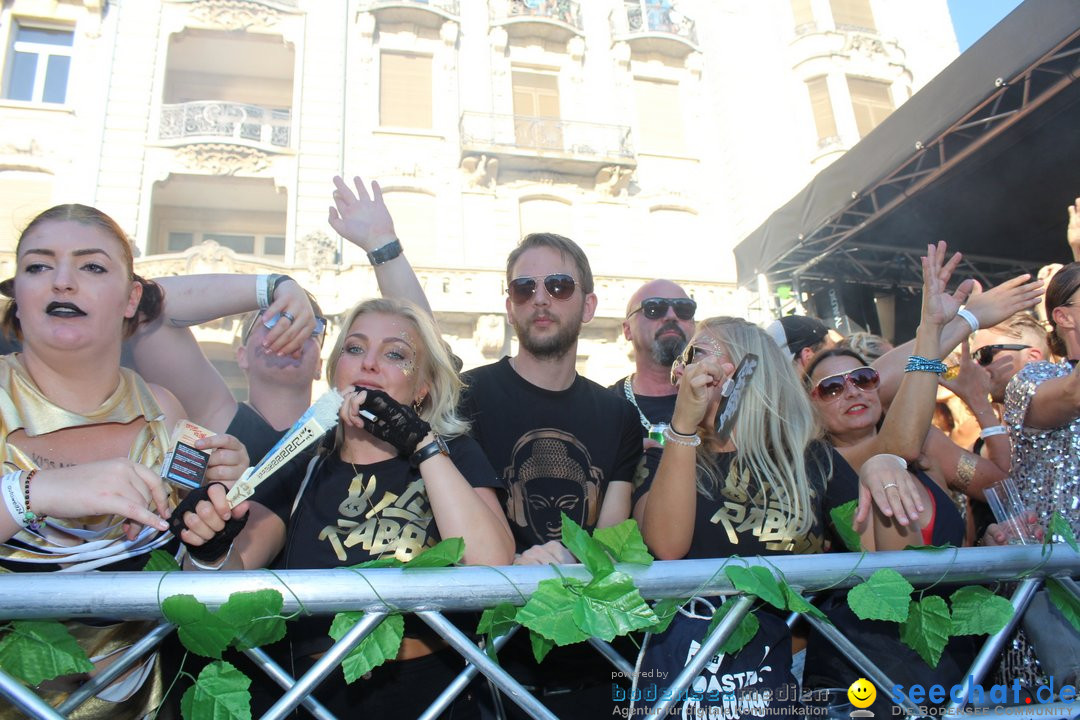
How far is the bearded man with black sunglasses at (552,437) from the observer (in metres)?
2.00

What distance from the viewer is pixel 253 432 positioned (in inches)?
92.8

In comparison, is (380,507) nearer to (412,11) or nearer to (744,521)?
(744,521)

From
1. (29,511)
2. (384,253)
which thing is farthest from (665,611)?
(384,253)

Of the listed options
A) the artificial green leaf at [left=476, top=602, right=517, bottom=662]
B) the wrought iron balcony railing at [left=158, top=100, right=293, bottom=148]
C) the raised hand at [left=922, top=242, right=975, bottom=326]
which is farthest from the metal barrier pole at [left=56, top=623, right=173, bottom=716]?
the wrought iron balcony railing at [left=158, top=100, right=293, bottom=148]

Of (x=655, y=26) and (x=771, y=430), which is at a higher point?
(x=655, y=26)

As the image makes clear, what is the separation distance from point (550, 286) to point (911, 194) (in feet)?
21.7

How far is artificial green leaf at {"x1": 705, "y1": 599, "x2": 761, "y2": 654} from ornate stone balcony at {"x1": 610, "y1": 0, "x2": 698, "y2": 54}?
17.1m

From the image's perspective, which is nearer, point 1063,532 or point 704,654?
point 704,654

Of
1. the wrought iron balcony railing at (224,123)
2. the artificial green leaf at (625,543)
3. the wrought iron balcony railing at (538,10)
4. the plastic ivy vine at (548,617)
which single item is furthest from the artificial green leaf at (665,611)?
the wrought iron balcony railing at (538,10)

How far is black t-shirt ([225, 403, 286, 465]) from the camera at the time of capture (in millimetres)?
2299

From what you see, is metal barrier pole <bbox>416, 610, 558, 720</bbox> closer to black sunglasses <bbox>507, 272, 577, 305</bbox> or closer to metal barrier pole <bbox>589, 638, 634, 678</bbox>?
metal barrier pole <bbox>589, 638, 634, 678</bbox>

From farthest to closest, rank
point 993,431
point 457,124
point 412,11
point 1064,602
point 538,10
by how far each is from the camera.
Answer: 1. point 538,10
2. point 412,11
3. point 457,124
4. point 993,431
5. point 1064,602

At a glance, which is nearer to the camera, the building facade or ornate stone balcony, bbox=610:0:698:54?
the building facade

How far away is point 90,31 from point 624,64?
38.5 feet
